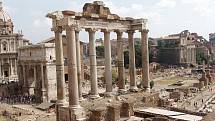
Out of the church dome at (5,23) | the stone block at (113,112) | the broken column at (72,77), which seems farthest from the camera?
the church dome at (5,23)

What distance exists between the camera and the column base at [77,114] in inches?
733

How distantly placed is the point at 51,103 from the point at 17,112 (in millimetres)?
5036

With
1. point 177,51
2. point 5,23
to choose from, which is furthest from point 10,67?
point 177,51

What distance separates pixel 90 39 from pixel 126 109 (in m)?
4.99

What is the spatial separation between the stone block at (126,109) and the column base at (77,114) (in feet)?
7.70

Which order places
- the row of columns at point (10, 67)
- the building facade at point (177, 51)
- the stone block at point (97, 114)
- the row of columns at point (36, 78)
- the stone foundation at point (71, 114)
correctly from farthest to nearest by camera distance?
the building facade at point (177, 51) → the row of columns at point (10, 67) → the row of columns at point (36, 78) → the stone foundation at point (71, 114) → the stone block at point (97, 114)

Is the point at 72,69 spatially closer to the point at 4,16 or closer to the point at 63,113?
Result: the point at 63,113

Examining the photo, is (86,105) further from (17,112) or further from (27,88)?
(27,88)

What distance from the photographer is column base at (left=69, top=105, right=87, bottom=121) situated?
1861 centimetres

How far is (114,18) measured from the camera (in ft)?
75.9

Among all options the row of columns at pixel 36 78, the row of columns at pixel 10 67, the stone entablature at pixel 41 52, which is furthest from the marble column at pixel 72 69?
the row of columns at pixel 10 67

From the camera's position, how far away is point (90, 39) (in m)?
22.0

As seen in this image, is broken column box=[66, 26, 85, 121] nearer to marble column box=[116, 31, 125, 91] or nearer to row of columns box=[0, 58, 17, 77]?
marble column box=[116, 31, 125, 91]

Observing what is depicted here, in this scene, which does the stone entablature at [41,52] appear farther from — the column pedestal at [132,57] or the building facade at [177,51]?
the building facade at [177,51]
